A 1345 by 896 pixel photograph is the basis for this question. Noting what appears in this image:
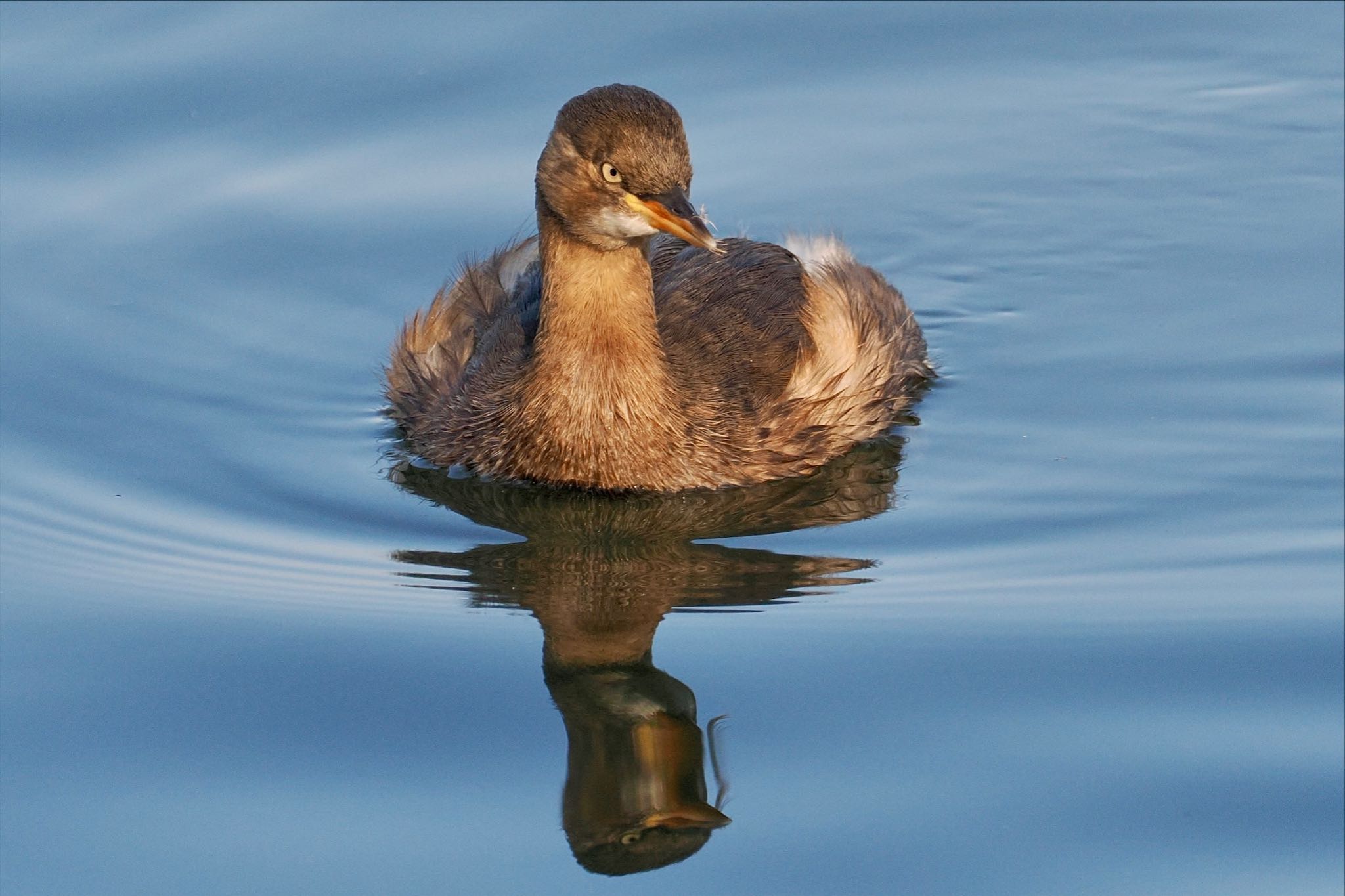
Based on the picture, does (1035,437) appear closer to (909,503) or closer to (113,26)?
(909,503)

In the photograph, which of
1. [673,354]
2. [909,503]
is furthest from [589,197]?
[909,503]

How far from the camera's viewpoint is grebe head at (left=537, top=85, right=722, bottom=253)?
809 cm

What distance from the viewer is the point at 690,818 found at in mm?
6516

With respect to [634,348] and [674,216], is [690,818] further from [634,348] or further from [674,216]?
[634,348]

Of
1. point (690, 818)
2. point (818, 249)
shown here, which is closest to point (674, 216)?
point (690, 818)

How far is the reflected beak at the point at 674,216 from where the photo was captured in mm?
8023

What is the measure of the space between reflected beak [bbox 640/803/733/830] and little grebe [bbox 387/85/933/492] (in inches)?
90.6

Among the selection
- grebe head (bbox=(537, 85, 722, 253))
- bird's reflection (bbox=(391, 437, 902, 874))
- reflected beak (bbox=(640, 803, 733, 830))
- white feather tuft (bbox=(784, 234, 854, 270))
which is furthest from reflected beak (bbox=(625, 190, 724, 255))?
white feather tuft (bbox=(784, 234, 854, 270))

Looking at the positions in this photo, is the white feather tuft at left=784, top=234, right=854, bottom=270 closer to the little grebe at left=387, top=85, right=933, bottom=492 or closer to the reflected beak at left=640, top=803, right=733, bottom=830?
the little grebe at left=387, top=85, right=933, bottom=492

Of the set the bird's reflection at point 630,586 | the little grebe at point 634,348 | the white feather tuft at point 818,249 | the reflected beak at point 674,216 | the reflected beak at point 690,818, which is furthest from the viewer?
the white feather tuft at point 818,249

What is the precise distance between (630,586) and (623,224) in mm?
1341

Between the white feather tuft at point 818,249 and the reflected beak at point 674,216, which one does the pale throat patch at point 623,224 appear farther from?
the white feather tuft at point 818,249

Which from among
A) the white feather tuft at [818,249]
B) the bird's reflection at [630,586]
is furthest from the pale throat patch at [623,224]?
the white feather tuft at [818,249]

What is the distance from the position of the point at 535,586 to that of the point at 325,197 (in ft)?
12.7
